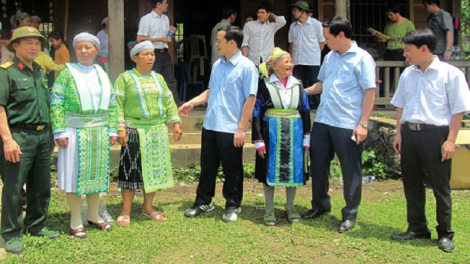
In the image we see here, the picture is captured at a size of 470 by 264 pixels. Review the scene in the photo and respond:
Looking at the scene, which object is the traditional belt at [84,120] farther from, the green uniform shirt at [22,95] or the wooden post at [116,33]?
the wooden post at [116,33]

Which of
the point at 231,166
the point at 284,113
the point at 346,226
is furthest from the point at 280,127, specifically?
the point at 346,226

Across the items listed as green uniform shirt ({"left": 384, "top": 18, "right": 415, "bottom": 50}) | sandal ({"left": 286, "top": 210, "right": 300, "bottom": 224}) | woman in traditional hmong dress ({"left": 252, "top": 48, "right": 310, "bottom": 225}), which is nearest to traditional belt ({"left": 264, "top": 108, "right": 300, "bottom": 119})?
woman in traditional hmong dress ({"left": 252, "top": 48, "right": 310, "bottom": 225})

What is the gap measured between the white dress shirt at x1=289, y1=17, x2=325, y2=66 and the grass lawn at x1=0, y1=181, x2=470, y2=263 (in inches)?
132

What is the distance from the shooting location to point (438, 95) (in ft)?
14.6

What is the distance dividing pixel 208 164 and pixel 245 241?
1.01 meters

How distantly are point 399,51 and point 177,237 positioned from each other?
20.3 feet

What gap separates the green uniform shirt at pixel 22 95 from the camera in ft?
13.9

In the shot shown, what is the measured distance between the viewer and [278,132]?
5137 millimetres

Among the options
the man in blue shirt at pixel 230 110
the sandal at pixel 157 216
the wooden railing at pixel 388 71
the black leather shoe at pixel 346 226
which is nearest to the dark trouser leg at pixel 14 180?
the sandal at pixel 157 216

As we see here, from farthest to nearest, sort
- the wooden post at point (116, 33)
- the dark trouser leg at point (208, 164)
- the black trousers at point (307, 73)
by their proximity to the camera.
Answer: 1. the black trousers at point (307, 73)
2. the wooden post at point (116, 33)
3. the dark trouser leg at point (208, 164)

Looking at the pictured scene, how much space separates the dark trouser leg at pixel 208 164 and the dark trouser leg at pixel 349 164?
1.16 metres

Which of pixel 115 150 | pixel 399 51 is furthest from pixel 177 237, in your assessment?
pixel 399 51

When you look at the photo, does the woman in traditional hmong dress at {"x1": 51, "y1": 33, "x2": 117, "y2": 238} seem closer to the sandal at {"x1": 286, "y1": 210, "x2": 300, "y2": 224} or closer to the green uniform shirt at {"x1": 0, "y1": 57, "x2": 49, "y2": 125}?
the green uniform shirt at {"x1": 0, "y1": 57, "x2": 49, "y2": 125}

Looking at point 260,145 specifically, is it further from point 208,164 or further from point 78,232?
point 78,232
